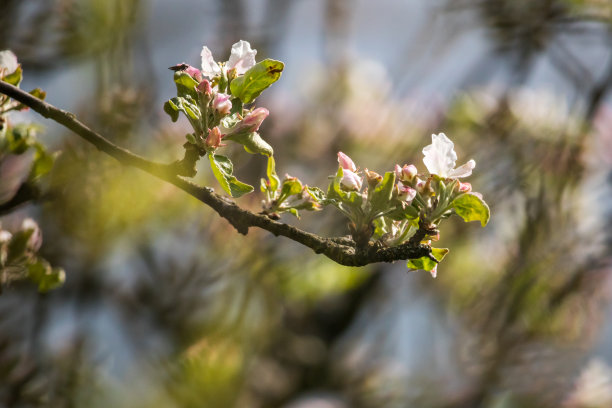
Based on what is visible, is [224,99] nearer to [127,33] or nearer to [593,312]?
[127,33]

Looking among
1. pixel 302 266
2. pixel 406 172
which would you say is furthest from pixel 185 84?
pixel 302 266

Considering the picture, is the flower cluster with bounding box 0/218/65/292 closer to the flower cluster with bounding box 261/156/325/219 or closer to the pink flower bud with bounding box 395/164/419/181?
the flower cluster with bounding box 261/156/325/219

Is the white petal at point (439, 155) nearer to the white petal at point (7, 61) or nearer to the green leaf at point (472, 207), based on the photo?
the green leaf at point (472, 207)

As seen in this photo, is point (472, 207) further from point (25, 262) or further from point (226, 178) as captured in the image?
point (25, 262)

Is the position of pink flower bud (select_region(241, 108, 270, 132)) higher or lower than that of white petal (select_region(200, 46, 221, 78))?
lower

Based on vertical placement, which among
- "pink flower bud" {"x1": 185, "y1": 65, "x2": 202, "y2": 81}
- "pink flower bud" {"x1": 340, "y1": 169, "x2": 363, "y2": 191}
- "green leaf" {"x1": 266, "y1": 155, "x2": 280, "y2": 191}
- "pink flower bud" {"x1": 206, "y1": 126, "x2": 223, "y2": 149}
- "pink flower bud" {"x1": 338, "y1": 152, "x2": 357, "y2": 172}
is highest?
"pink flower bud" {"x1": 185, "y1": 65, "x2": 202, "y2": 81}

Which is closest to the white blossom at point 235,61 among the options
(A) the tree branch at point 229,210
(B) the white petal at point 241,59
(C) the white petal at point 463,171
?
(B) the white petal at point 241,59

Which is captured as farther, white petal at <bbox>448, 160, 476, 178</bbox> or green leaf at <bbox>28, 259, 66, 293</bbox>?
green leaf at <bbox>28, 259, 66, 293</bbox>

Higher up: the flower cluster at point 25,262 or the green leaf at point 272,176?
the green leaf at point 272,176

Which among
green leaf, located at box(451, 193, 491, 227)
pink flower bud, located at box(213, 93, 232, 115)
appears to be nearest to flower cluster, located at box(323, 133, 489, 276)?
green leaf, located at box(451, 193, 491, 227)
